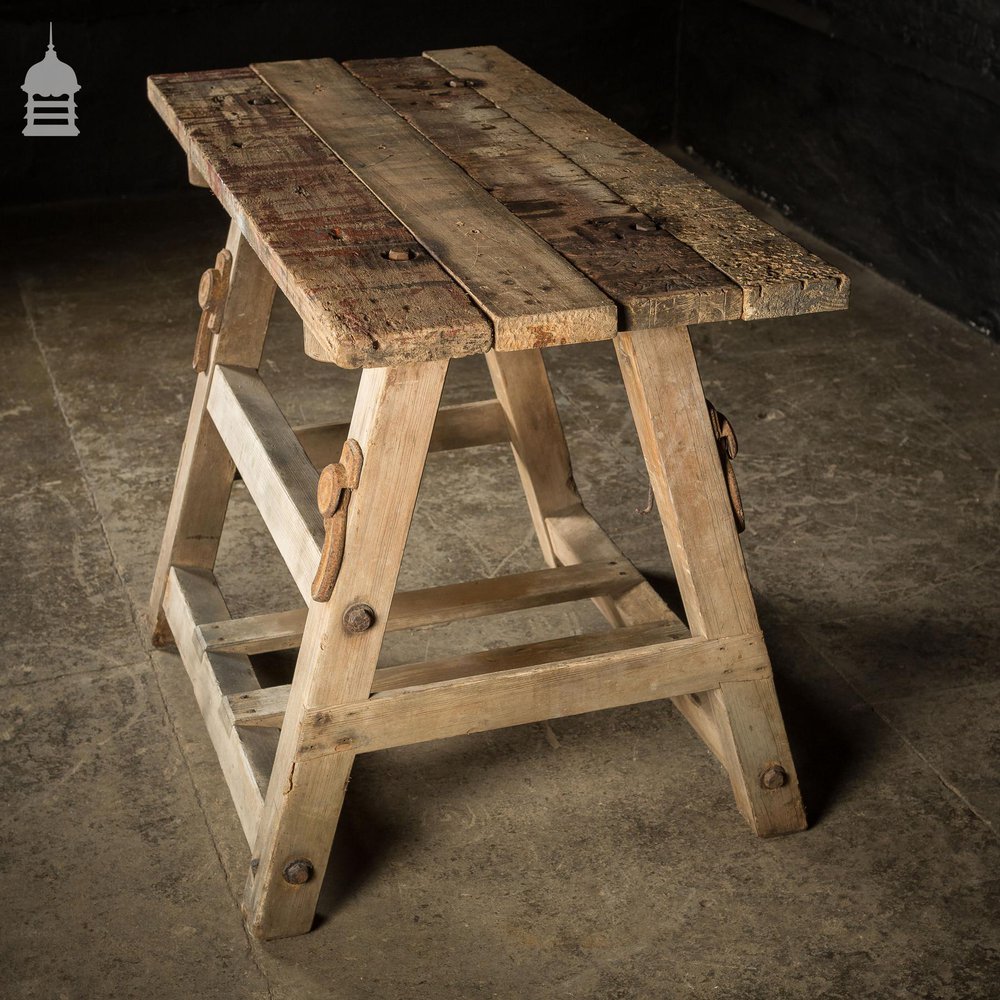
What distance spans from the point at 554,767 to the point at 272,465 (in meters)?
0.67

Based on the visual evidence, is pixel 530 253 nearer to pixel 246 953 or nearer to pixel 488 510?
pixel 246 953

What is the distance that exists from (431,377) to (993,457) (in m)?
2.01

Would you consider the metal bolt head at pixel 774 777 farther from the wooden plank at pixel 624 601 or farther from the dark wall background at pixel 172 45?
the dark wall background at pixel 172 45

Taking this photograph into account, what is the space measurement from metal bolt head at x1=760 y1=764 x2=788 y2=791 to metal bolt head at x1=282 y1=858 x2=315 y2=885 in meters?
0.67

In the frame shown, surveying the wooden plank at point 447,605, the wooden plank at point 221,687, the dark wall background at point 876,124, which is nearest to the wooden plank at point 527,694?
the wooden plank at point 221,687

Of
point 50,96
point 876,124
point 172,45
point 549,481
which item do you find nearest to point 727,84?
point 876,124

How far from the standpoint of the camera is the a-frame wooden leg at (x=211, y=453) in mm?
2309

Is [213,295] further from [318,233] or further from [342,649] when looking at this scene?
[342,649]

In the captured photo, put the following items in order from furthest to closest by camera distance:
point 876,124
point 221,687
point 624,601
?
point 876,124, point 624,601, point 221,687

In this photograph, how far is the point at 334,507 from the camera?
1.71 metres

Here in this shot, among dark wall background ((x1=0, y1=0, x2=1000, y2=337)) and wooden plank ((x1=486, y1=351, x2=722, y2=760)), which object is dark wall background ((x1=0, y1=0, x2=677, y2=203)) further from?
wooden plank ((x1=486, y1=351, x2=722, y2=760))

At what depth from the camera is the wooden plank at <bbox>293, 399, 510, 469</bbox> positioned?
2471mm

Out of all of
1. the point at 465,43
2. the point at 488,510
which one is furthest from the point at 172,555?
the point at 465,43

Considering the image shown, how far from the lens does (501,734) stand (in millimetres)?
2357
